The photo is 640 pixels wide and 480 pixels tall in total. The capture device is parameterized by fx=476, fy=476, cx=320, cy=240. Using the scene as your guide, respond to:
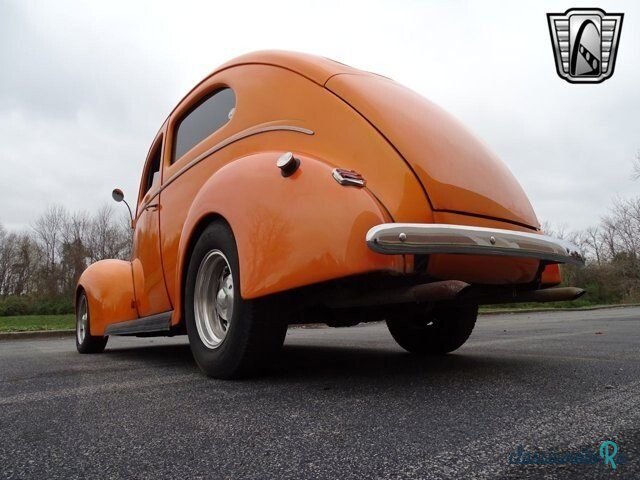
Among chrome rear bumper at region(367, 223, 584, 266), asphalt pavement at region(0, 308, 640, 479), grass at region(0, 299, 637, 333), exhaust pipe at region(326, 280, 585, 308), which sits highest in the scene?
chrome rear bumper at region(367, 223, 584, 266)

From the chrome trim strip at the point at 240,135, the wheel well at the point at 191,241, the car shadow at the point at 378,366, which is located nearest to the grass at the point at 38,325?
the chrome trim strip at the point at 240,135

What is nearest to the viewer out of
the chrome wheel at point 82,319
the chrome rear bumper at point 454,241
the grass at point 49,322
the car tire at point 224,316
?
the chrome rear bumper at point 454,241

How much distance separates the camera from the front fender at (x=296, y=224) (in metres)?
1.91

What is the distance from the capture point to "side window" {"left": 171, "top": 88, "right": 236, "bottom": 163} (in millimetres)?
3038

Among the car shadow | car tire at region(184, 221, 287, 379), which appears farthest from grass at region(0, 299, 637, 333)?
car tire at region(184, 221, 287, 379)

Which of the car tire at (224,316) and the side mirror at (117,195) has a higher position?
the side mirror at (117,195)

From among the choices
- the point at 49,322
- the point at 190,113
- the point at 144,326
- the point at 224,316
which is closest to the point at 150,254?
the point at 144,326

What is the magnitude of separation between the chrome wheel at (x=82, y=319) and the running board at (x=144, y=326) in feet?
1.93

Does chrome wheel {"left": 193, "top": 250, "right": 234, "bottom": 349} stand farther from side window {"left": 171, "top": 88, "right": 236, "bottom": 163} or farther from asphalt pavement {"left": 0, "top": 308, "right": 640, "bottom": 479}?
side window {"left": 171, "top": 88, "right": 236, "bottom": 163}

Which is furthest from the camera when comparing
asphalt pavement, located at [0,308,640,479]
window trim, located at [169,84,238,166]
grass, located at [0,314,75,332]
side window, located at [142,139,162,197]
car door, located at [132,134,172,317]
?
grass, located at [0,314,75,332]

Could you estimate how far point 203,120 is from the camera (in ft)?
11.0

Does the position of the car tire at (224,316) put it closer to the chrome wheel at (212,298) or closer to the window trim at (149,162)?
the chrome wheel at (212,298)

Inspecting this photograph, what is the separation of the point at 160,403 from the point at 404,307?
1302 millimetres

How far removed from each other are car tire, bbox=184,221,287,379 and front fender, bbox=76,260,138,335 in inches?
63.8
